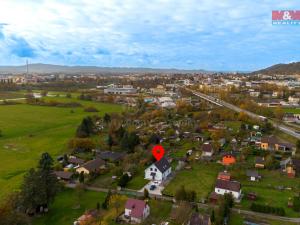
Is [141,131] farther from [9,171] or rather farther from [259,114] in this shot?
[259,114]

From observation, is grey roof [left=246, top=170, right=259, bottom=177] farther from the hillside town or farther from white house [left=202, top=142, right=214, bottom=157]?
white house [left=202, top=142, right=214, bottom=157]

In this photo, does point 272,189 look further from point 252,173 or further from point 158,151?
point 158,151

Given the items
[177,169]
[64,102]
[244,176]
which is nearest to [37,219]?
[177,169]

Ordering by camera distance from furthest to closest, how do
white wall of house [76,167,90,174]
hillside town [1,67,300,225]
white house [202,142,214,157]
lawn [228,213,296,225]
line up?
white house [202,142,214,157] → white wall of house [76,167,90,174] → hillside town [1,67,300,225] → lawn [228,213,296,225]

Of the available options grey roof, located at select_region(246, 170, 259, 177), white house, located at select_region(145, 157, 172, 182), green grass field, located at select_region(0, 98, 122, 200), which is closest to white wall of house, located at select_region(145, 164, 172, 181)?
white house, located at select_region(145, 157, 172, 182)

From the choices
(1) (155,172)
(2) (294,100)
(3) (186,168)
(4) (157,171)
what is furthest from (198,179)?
(2) (294,100)

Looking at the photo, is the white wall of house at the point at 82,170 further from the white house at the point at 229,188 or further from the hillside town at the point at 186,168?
the white house at the point at 229,188
